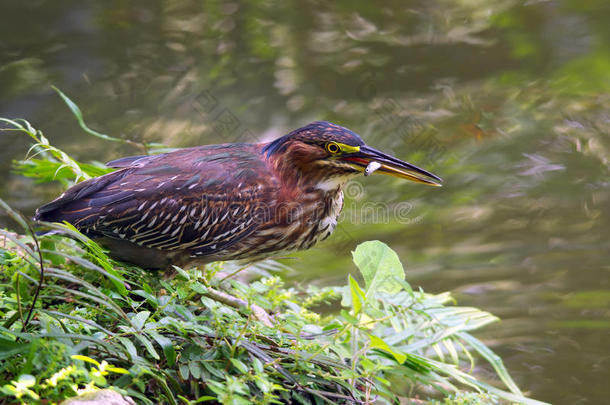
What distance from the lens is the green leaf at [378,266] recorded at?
1.95 meters

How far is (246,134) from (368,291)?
3299mm

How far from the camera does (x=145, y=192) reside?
2.70m

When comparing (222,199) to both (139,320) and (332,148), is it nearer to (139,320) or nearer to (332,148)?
(332,148)

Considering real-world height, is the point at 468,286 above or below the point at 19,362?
below

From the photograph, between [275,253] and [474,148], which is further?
[474,148]

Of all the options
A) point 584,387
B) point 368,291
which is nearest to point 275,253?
point 368,291

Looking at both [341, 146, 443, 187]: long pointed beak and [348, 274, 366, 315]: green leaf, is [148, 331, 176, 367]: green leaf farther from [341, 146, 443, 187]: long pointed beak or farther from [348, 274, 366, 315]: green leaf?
[341, 146, 443, 187]: long pointed beak

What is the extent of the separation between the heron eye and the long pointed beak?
42mm

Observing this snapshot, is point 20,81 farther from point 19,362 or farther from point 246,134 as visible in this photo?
point 19,362

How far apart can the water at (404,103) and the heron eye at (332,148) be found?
157 centimetres

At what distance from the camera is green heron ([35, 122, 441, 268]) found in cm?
269

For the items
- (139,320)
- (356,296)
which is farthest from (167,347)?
(356,296)

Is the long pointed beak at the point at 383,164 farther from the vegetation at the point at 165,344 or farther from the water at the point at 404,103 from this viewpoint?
the water at the point at 404,103

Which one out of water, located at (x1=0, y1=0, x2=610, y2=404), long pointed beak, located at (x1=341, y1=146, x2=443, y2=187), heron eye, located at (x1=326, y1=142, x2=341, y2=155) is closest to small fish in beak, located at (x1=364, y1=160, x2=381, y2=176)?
long pointed beak, located at (x1=341, y1=146, x2=443, y2=187)
